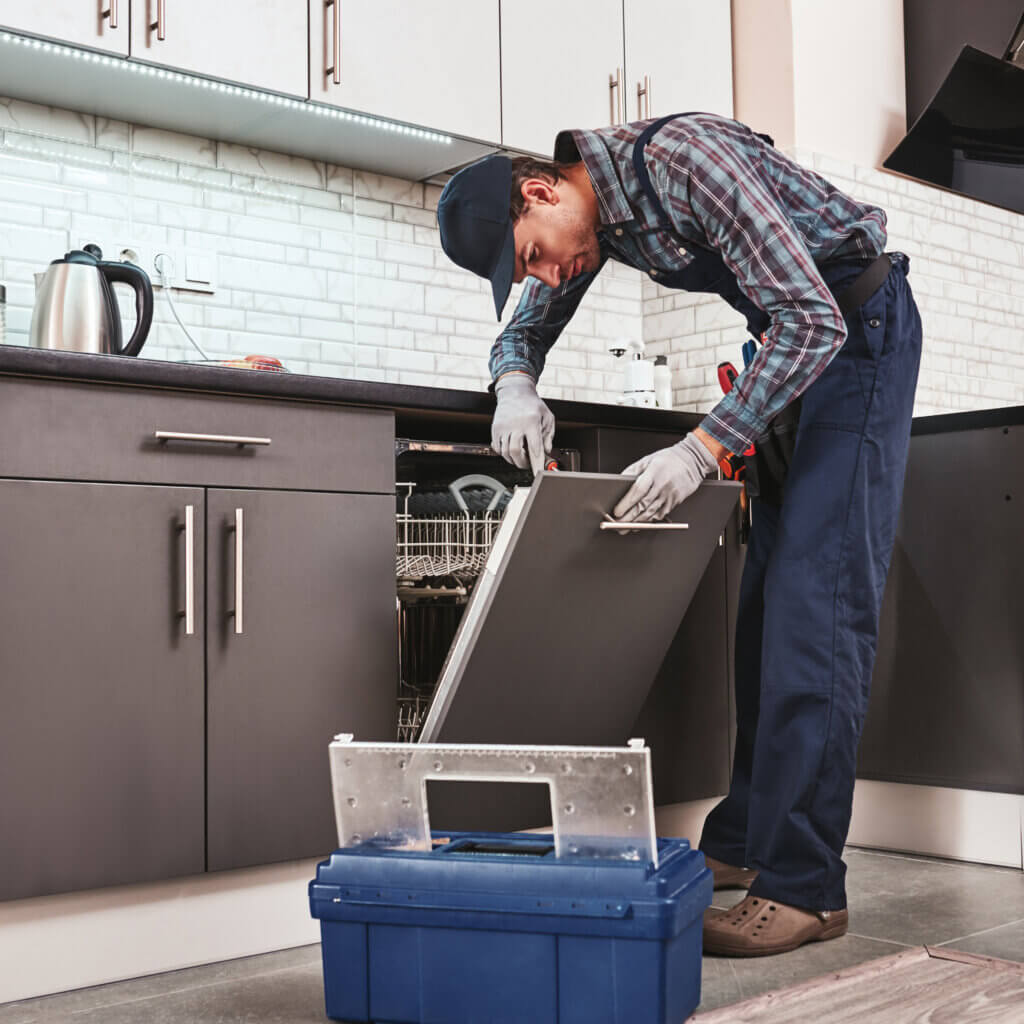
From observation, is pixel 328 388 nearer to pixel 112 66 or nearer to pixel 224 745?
pixel 224 745

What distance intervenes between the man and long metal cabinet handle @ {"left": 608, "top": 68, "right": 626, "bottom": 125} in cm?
125

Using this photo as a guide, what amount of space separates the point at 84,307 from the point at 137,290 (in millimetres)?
126

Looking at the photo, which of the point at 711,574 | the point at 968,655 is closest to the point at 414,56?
the point at 711,574

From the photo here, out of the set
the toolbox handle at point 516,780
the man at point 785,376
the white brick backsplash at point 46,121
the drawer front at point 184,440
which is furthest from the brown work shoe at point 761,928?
the white brick backsplash at point 46,121

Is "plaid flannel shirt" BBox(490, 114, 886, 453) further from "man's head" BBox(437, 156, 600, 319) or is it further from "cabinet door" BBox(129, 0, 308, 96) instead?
"cabinet door" BBox(129, 0, 308, 96)

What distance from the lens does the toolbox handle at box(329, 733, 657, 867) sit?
5.32 feet

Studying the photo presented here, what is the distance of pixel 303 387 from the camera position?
2.21 metres

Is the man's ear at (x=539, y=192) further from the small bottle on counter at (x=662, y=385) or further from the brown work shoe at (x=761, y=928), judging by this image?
the small bottle on counter at (x=662, y=385)

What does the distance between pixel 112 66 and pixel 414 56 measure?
0.74 meters

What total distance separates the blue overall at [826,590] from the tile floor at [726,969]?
0.14 metres

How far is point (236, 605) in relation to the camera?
A: 7.00ft

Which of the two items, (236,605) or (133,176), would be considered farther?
(133,176)

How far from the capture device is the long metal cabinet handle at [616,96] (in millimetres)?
3469

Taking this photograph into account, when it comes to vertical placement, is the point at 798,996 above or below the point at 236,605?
below
